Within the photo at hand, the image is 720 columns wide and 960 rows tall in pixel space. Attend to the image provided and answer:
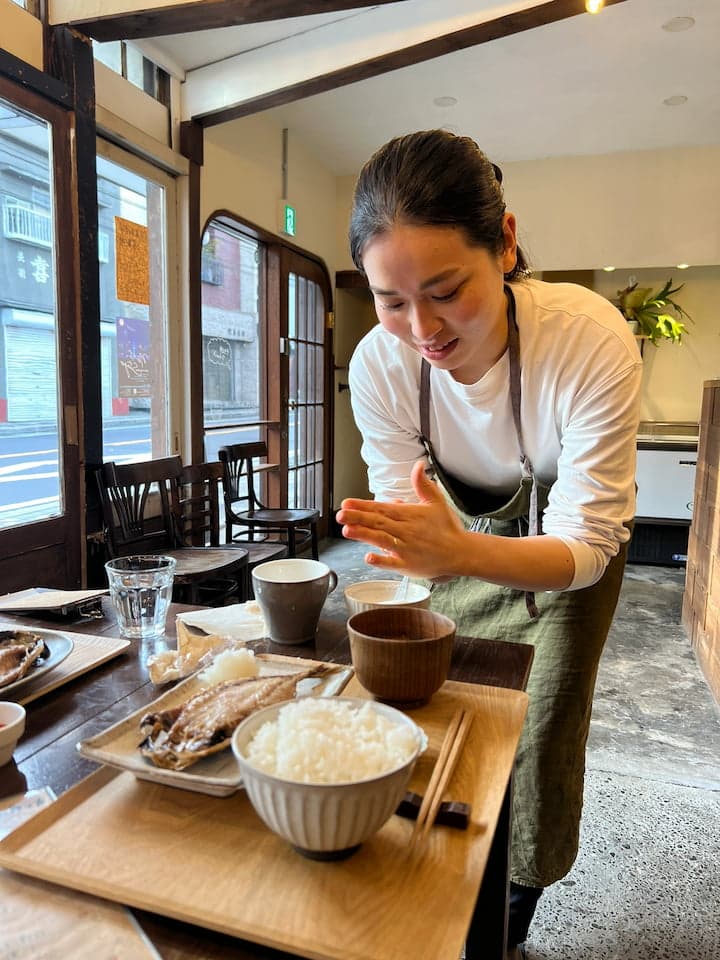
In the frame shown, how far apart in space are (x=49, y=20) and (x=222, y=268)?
1.63 meters

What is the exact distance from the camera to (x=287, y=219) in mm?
4289

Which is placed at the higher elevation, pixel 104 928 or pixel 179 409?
pixel 179 409

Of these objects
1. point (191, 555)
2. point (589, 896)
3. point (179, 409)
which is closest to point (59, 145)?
point (179, 409)

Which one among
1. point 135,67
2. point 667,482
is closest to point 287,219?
point 135,67

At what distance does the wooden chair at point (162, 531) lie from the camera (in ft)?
8.50

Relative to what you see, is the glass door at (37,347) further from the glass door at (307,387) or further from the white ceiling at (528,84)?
the glass door at (307,387)

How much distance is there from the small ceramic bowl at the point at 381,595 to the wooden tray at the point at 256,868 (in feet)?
1.06

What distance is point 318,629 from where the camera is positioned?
1.06m

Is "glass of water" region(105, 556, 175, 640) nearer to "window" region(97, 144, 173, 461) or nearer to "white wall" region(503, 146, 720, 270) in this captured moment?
"window" region(97, 144, 173, 461)

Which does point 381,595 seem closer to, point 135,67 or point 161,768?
point 161,768

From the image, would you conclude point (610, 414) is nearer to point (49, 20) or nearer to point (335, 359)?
point (49, 20)

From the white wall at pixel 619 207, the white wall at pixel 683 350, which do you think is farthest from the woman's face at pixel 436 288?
the white wall at pixel 683 350

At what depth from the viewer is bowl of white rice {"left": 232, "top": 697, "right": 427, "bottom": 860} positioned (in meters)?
0.50

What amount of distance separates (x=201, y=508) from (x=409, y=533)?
2.64 m
